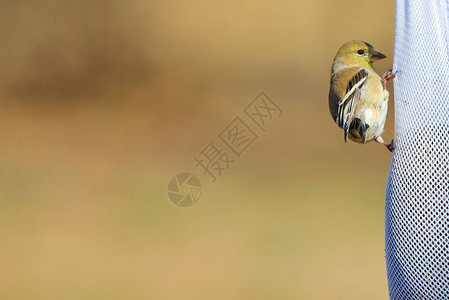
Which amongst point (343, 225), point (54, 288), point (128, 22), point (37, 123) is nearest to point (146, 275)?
point (54, 288)

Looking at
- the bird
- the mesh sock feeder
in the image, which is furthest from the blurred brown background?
the mesh sock feeder

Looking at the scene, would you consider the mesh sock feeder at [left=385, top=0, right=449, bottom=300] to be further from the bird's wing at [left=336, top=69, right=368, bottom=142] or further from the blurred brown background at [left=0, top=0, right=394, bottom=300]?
the blurred brown background at [left=0, top=0, right=394, bottom=300]

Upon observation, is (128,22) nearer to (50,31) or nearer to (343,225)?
(50,31)

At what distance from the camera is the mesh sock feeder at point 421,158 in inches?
137

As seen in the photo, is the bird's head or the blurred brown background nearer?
the bird's head

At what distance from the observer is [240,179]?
9.39 m

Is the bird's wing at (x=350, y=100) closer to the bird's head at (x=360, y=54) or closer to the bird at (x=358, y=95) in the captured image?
the bird at (x=358, y=95)

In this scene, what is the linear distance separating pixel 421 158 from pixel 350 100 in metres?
0.78

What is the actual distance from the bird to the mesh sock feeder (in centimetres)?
15

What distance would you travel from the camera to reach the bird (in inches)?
160

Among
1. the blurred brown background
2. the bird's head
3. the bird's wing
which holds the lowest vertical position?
the blurred brown background

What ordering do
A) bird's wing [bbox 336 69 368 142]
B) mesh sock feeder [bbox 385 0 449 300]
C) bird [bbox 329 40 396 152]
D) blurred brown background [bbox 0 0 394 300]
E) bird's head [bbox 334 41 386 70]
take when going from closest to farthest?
1. mesh sock feeder [bbox 385 0 449 300]
2. bird [bbox 329 40 396 152]
3. bird's wing [bbox 336 69 368 142]
4. bird's head [bbox 334 41 386 70]
5. blurred brown background [bbox 0 0 394 300]

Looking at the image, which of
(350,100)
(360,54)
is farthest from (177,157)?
(350,100)

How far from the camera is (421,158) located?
3.56 m
